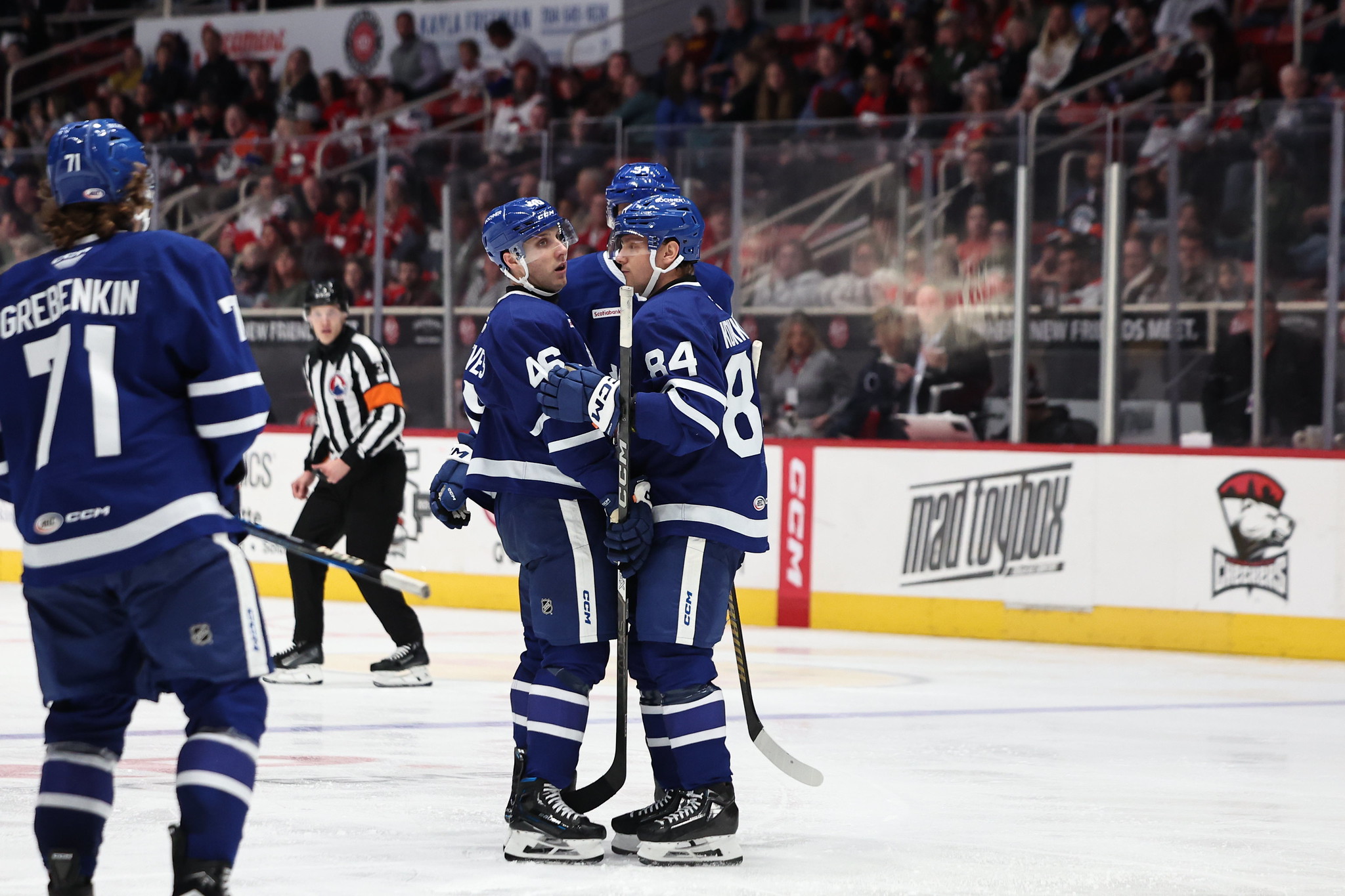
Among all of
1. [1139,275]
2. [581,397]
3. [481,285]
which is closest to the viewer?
[581,397]

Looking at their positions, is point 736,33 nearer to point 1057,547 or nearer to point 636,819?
point 1057,547

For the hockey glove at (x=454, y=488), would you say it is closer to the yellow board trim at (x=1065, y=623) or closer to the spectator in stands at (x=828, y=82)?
the yellow board trim at (x=1065, y=623)

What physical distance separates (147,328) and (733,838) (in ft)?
5.39

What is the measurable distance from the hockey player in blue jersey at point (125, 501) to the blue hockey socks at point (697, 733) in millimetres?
1039

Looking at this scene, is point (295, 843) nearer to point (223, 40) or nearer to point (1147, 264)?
point (1147, 264)

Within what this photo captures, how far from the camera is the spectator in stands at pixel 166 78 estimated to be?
1525 centimetres

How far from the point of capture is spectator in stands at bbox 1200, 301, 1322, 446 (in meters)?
8.09

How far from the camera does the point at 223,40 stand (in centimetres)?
1569

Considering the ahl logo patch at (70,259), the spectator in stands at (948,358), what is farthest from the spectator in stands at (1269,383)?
the ahl logo patch at (70,259)

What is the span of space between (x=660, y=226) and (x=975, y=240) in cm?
521

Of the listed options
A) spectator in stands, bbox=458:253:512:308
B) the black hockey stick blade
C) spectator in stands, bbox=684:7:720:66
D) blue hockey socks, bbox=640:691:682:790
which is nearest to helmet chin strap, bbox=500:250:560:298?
the black hockey stick blade

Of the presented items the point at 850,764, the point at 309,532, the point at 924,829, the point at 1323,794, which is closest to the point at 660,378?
the point at 924,829

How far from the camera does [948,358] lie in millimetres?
8867

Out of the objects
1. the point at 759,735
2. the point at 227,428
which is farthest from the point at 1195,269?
the point at 227,428
